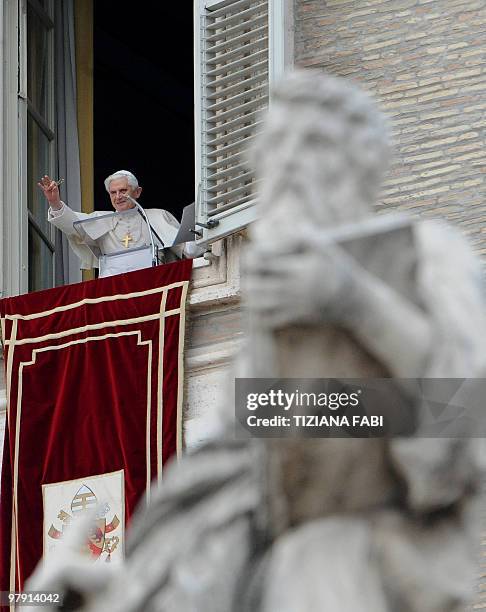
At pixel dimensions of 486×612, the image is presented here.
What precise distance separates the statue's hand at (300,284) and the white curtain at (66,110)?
1017 centimetres

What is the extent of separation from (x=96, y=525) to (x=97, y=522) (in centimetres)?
25

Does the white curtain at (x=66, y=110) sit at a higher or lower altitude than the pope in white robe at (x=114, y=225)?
higher

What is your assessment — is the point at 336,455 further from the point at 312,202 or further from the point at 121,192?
the point at 121,192

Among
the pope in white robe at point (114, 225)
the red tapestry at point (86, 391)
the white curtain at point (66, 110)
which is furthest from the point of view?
the white curtain at point (66, 110)

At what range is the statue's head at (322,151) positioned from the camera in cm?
488

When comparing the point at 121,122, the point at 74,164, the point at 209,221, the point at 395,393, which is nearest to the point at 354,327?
the point at 395,393

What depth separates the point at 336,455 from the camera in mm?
4738

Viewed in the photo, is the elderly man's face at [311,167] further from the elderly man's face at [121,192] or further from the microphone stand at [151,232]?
the elderly man's face at [121,192]

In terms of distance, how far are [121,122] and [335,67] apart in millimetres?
4773

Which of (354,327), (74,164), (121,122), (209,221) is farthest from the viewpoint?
(121,122)

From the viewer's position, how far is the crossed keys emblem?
1260 centimetres

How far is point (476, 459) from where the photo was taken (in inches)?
185

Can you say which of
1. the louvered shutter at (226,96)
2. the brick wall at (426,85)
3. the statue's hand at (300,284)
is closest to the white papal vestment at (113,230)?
the louvered shutter at (226,96)

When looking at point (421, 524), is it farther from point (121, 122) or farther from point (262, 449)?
point (121, 122)
